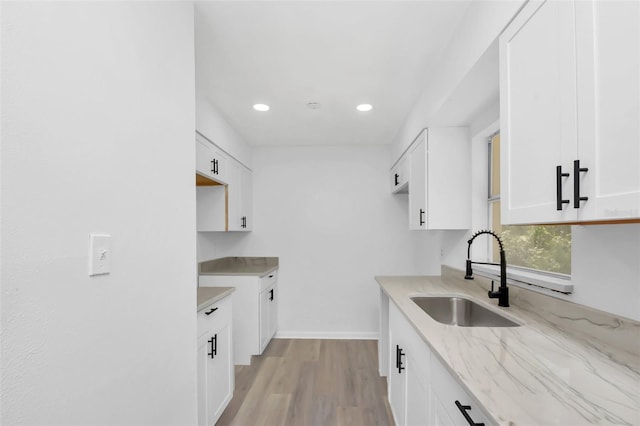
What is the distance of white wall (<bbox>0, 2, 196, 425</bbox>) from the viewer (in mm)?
802

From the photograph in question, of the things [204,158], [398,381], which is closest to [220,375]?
[398,381]

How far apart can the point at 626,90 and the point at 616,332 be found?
0.84 m

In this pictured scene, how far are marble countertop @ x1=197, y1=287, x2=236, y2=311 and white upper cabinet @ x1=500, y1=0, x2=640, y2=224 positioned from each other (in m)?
1.63

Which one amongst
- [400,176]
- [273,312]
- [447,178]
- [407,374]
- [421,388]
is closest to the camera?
[421,388]

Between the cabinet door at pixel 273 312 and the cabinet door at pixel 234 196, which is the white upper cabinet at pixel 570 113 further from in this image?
the cabinet door at pixel 273 312

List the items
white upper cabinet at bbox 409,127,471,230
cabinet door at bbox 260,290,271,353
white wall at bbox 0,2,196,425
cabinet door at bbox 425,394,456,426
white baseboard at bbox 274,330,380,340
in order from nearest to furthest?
1. white wall at bbox 0,2,196,425
2. cabinet door at bbox 425,394,456,426
3. white upper cabinet at bbox 409,127,471,230
4. cabinet door at bbox 260,290,271,353
5. white baseboard at bbox 274,330,380,340

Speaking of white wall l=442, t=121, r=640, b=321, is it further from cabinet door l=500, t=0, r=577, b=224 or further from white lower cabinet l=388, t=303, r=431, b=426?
white lower cabinet l=388, t=303, r=431, b=426

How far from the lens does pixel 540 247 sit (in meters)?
1.98

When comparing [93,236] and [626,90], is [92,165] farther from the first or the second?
[626,90]

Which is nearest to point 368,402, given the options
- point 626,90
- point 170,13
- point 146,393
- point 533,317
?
point 533,317

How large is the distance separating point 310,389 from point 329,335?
4.85 feet

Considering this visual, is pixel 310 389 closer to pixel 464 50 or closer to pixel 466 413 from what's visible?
pixel 466 413

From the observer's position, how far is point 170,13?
4.94ft

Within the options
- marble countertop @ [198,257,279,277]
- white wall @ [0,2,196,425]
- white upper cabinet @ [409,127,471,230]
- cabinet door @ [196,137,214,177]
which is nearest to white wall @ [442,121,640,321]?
white upper cabinet @ [409,127,471,230]
